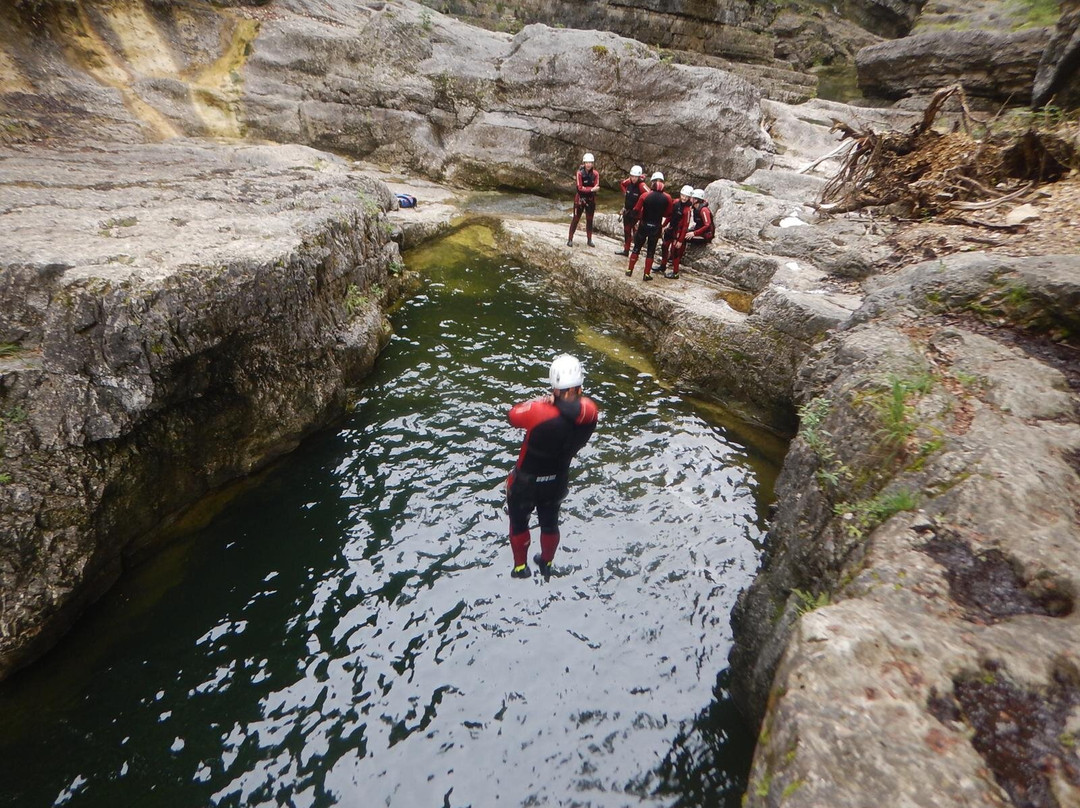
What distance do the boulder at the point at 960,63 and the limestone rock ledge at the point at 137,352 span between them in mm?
20609

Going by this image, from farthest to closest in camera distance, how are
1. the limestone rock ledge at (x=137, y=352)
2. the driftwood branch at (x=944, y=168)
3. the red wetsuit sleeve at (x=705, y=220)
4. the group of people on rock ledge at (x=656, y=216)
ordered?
the red wetsuit sleeve at (x=705, y=220) → the group of people on rock ledge at (x=656, y=216) → the driftwood branch at (x=944, y=168) → the limestone rock ledge at (x=137, y=352)

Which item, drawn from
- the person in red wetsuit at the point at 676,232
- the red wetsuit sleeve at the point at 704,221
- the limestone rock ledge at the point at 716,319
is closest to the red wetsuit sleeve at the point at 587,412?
the limestone rock ledge at the point at 716,319

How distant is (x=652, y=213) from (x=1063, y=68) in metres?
10.2

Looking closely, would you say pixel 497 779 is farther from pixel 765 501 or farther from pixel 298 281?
pixel 298 281

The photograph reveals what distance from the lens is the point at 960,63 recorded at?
19109mm

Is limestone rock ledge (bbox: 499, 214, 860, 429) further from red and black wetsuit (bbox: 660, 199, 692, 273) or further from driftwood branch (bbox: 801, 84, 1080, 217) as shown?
driftwood branch (bbox: 801, 84, 1080, 217)

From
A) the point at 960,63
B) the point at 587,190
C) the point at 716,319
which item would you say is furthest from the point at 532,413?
the point at 960,63

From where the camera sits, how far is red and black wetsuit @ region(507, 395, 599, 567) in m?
5.41

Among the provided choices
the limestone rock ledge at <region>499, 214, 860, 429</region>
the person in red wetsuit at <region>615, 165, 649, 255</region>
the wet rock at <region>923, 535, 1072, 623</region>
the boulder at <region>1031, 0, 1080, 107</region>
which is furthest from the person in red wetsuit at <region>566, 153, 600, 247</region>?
the wet rock at <region>923, 535, 1072, 623</region>

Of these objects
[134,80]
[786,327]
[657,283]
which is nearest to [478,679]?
[786,327]

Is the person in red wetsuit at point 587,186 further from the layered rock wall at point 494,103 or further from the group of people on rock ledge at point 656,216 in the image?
the layered rock wall at point 494,103

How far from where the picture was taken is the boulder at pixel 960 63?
17.7 meters

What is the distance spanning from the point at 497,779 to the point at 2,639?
420cm

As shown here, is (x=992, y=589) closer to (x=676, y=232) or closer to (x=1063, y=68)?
(x=676, y=232)
